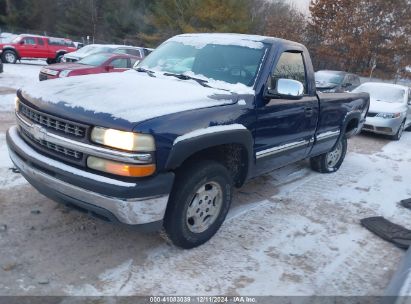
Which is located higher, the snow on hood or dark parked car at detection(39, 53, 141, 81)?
the snow on hood

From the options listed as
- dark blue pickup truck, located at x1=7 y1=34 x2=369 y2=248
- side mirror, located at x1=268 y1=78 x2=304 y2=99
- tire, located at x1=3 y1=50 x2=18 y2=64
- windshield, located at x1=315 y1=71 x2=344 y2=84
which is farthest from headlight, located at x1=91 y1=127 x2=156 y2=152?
tire, located at x1=3 y1=50 x2=18 y2=64

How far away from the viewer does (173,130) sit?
3.02 meters

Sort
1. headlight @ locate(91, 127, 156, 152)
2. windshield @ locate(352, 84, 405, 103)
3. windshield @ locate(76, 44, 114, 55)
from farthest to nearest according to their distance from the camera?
windshield @ locate(76, 44, 114, 55) < windshield @ locate(352, 84, 405, 103) < headlight @ locate(91, 127, 156, 152)

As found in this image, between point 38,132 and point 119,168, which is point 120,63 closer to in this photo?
point 38,132

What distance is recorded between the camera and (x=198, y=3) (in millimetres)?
34250

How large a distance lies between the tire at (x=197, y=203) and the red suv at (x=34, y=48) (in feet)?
67.7

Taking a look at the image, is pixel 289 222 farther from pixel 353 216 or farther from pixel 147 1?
pixel 147 1

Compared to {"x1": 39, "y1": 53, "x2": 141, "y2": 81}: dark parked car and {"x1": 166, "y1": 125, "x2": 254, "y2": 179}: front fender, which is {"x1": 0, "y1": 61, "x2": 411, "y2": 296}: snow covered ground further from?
{"x1": 39, "y1": 53, "x2": 141, "y2": 81}: dark parked car

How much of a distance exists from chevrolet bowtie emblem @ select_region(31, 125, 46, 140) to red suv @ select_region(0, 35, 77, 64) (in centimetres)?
2007

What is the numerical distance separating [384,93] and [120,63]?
8164mm

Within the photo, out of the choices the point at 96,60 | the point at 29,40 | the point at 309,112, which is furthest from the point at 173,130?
the point at 29,40

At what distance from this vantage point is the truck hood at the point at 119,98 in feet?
9.71

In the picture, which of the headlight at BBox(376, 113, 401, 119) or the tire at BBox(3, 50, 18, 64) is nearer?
the headlight at BBox(376, 113, 401, 119)

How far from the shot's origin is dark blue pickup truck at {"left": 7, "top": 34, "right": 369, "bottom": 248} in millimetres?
2910
